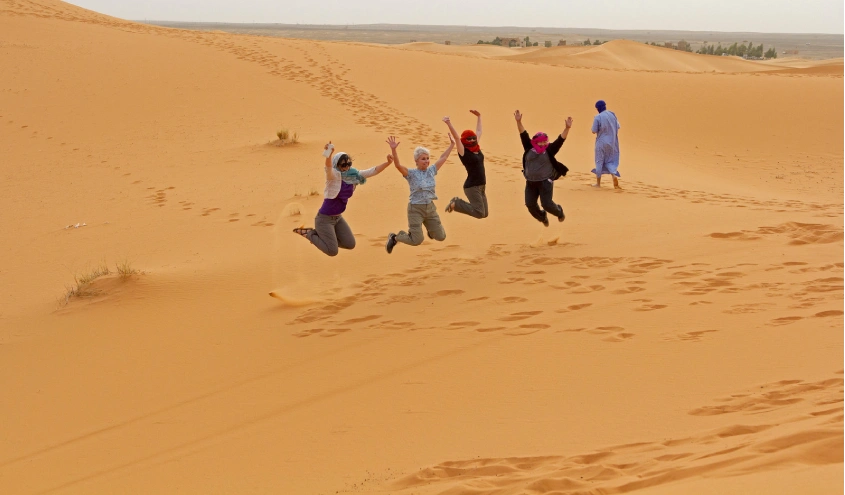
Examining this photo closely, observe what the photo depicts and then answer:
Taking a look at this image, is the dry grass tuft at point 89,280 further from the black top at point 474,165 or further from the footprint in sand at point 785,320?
the footprint in sand at point 785,320

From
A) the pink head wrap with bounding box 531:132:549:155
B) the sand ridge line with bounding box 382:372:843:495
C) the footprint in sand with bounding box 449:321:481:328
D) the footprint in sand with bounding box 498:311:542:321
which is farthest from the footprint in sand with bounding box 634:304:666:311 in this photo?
the pink head wrap with bounding box 531:132:549:155

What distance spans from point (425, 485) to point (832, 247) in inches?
248

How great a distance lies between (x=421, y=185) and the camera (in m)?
8.41

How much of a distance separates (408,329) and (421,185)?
1.75m

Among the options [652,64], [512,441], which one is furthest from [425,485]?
[652,64]

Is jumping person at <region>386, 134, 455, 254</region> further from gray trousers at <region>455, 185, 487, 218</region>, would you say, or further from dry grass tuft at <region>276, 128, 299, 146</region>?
dry grass tuft at <region>276, 128, 299, 146</region>

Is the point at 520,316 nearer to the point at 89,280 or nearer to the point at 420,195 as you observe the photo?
the point at 420,195

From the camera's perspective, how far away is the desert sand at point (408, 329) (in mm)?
4871

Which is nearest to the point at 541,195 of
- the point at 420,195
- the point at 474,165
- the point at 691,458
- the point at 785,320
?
the point at 474,165

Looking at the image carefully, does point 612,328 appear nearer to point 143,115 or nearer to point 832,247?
point 832,247

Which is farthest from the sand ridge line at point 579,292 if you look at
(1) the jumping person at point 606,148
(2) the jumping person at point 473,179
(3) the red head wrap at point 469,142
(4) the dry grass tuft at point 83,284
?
(1) the jumping person at point 606,148

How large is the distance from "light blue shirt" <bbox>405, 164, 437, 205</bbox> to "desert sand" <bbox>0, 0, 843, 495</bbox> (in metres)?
1.02

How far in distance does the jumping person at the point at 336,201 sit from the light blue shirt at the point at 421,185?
15.6 inches

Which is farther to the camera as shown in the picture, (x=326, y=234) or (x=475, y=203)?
(x=475, y=203)
